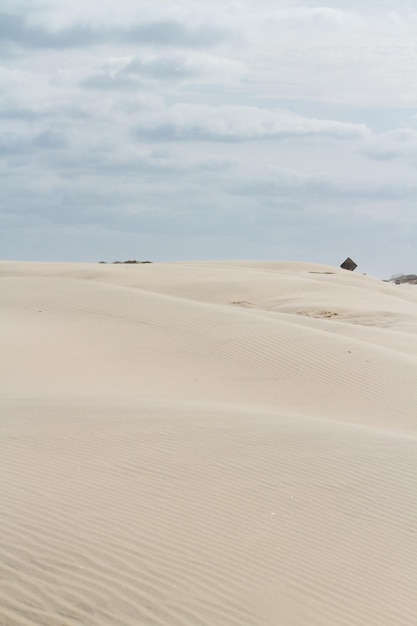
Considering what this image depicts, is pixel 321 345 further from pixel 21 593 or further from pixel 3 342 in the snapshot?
pixel 21 593

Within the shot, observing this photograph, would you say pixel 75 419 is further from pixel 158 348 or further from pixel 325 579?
pixel 158 348

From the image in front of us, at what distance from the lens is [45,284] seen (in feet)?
65.1

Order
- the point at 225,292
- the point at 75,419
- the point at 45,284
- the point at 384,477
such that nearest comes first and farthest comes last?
the point at 384,477 < the point at 75,419 < the point at 45,284 < the point at 225,292

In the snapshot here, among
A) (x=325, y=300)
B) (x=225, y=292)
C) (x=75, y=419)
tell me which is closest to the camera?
(x=75, y=419)

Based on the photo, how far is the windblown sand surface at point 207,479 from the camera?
4.96 m

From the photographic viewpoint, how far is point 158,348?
14609 millimetres

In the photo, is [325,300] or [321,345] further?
[325,300]

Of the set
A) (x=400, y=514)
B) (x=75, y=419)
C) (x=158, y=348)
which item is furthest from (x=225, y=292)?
(x=400, y=514)

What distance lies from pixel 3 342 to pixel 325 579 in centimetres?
1000

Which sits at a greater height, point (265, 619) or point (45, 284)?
point (45, 284)

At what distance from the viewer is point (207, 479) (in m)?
6.91

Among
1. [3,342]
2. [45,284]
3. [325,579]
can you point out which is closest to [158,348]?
[3,342]

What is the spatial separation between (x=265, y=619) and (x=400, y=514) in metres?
2.25

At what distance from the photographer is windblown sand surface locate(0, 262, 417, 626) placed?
195 inches
